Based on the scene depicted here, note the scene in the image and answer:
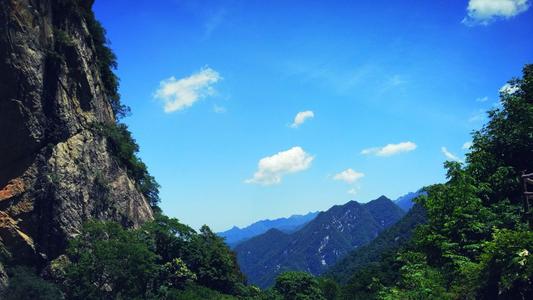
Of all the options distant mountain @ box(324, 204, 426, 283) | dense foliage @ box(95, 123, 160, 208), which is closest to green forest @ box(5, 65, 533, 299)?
dense foliage @ box(95, 123, 160, 208)

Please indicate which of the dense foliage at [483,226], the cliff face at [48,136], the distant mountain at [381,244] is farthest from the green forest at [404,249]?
Result: the distant mountain at [381,244]

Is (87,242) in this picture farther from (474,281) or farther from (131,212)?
(474,281)

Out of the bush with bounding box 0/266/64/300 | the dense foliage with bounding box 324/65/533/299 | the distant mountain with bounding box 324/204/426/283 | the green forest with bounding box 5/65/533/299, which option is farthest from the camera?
the distant mountain with bounding box 324/204/426/283

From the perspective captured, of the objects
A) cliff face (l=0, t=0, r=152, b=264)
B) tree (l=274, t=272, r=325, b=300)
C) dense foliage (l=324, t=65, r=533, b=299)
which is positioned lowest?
tree (l=274, t=272, r=325, b=300)

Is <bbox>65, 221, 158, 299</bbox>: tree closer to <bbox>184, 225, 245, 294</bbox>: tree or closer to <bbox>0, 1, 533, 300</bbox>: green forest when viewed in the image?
<bbox>0, 1, 533, 300</bbox>: green forest

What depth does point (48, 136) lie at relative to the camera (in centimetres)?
4181

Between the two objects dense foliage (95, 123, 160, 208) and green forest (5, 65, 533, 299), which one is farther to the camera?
dense foliage (95, 123, 160, 208)

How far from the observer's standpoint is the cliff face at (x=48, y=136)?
3778 cm

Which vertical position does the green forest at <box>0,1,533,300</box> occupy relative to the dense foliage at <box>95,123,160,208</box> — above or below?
below

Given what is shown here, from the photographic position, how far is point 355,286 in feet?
271

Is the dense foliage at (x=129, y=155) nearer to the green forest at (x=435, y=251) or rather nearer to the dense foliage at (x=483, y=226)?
the green forest at (x=435, y=251)

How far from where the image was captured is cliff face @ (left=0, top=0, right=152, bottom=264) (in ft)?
124

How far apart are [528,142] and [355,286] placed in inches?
2607

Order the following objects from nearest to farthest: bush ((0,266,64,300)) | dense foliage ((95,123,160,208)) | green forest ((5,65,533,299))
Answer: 1. green forest ((5,65,533,299))
2. bush ((0,266,64,300))
3. dense foliage ((95,123,160,208))
